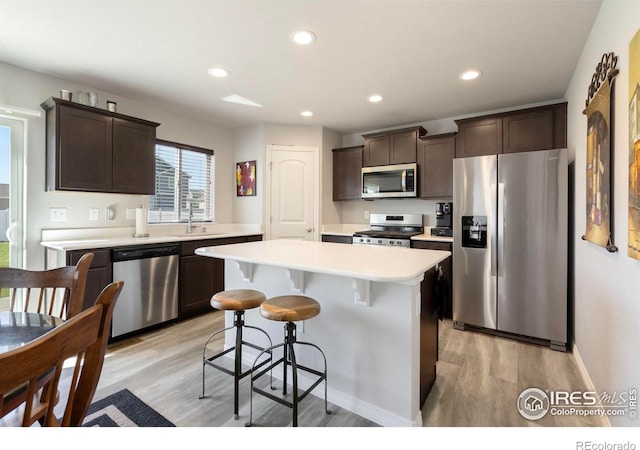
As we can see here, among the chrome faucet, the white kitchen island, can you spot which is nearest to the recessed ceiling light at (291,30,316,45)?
the white kitchen island

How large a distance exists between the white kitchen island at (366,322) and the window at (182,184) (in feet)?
6.67

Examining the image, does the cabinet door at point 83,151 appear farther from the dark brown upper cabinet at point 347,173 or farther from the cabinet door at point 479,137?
the cabinet door at point 479,137

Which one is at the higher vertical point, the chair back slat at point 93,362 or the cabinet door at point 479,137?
the cabinet door at point 479,137

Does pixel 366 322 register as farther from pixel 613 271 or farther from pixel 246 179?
pixel 246 179

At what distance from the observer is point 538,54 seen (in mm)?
2414

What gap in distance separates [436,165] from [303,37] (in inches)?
93.3

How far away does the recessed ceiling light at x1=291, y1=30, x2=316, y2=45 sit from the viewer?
85.3 inches

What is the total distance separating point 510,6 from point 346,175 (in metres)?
2.92

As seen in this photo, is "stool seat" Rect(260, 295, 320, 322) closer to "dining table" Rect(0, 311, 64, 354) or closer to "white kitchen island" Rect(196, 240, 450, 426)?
"white kitchen island" Rect(196, 240, 450, 426)

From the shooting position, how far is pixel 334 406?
188cm

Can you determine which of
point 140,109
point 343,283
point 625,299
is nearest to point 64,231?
point 140,109

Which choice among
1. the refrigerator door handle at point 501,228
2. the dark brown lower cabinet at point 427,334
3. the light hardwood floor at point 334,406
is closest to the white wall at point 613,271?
the light hardwood floor at point 334,406

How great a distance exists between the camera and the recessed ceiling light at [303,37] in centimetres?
217

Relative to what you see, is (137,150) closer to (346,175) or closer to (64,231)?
(64,231)
